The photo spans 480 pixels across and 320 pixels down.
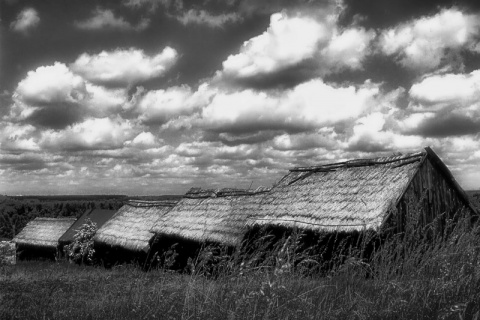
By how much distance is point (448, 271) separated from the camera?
130 inches

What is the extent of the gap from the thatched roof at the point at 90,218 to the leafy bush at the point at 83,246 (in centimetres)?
206

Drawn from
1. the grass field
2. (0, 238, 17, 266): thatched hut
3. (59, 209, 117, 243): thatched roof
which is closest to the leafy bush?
(59, 209, 117, 243): thatched roof

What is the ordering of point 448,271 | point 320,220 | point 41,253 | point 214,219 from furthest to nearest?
point 41,253 → point 214,219 → point 320,220 → point 448,271

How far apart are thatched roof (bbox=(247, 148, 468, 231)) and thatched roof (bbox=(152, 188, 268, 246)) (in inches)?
39.7

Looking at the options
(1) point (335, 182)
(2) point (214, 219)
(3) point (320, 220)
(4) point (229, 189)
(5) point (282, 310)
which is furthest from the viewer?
(4) point (229, 189)

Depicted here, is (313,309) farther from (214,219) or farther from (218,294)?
(214,219)

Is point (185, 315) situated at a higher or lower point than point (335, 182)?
lower

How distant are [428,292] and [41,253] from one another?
35569 mm

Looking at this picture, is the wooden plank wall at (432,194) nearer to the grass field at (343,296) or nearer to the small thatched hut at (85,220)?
the grass field at (343,296)

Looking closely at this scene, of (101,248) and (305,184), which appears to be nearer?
(305,184)

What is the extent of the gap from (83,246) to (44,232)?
8818mm

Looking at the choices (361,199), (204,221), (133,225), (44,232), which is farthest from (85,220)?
(361,199)

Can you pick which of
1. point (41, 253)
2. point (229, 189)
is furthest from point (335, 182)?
point (41, 253)

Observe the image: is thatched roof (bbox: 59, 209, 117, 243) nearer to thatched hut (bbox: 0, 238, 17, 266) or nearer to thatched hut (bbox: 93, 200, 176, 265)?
thatched hut (bbox: 93, 200, 176, 265)
